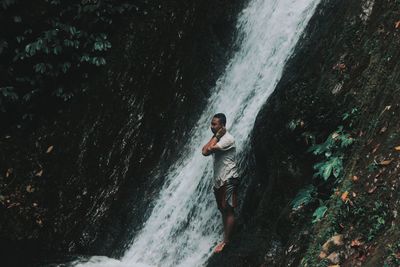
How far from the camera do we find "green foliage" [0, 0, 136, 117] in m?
12.5

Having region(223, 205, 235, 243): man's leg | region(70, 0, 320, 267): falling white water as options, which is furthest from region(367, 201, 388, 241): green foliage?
region(70, 0, 320, 267): falling white water

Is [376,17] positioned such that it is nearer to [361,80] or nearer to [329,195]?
[361,80]

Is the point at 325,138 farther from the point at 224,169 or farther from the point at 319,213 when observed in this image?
the point at 224,169

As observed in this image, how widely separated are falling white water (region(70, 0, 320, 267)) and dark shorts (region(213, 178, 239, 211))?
2.65 ft

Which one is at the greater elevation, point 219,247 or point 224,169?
point 224,169

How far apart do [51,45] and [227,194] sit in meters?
6.30

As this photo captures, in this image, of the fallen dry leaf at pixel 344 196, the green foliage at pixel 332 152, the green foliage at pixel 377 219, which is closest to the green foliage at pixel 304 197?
the green foliage at pixel 332 152

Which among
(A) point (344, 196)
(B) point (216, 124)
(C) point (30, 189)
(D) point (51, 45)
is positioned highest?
(D) point (51, 45)

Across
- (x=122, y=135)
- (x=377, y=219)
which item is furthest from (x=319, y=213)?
(x=122, y=135)

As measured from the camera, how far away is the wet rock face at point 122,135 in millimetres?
10906

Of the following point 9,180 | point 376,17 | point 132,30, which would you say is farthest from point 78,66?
point 376,17

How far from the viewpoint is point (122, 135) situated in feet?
37.8

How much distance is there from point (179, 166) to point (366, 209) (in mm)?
5389

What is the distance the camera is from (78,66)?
12.6 metres
